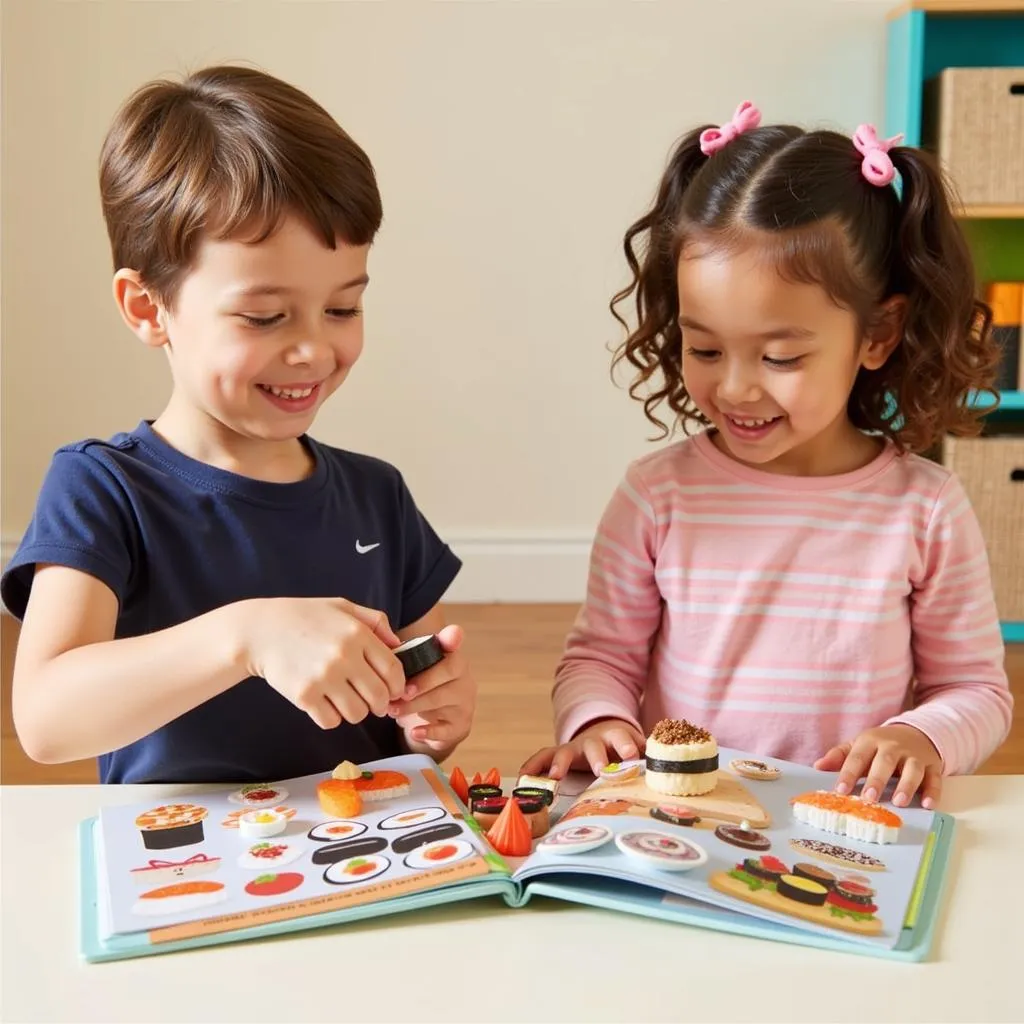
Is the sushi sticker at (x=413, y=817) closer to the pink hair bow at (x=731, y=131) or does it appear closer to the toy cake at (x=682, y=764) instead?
the toy cake at (x=682, y=764)

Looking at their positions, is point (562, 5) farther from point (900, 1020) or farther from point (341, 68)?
point (900, 1020)

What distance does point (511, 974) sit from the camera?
1.96 ft

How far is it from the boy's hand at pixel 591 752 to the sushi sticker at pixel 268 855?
233mm

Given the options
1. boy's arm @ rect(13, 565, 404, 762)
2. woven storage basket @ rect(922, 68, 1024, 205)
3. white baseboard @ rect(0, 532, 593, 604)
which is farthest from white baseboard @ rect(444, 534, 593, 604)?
boy's arm @ rect(13, 565, 404, 762)

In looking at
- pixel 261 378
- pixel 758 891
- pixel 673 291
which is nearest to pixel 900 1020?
pixel 758 891

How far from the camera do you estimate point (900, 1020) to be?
56cm

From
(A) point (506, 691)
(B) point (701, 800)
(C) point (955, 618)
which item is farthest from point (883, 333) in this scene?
(A) point (506, 691)

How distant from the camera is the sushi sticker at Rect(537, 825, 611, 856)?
68 cm

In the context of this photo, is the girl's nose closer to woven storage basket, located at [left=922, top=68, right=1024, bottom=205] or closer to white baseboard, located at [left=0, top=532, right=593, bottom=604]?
woven storage basket, located at [left=922, top=68, right=1024, bottom=205]

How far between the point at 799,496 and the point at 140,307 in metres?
0.56

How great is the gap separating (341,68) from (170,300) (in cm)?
219

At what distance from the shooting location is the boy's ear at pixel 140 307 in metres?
0.96

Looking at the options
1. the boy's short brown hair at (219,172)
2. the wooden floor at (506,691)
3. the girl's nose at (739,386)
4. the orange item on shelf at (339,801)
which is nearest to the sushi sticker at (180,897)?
the orange item on shelf at (339,801)

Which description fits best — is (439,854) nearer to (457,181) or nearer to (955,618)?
(955,618)
